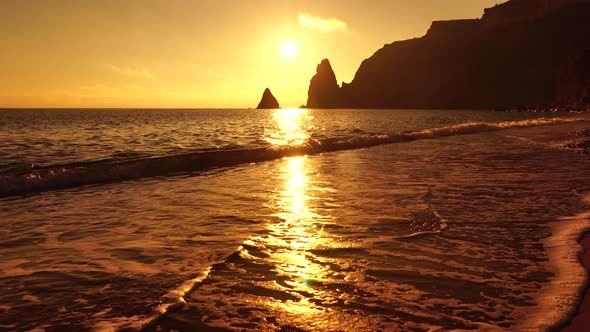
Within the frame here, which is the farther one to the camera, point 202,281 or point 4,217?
point 4,217

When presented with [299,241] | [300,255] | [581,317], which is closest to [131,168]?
[299,241]

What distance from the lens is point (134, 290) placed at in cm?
521

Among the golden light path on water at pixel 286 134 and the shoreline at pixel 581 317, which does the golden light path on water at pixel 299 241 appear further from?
the golden light path on water at pixel 286 134

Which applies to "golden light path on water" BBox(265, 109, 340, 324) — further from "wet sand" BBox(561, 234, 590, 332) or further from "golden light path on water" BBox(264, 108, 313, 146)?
"golden light path on water" BBox(264, 108, 313, 146)

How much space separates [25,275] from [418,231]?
255 inches

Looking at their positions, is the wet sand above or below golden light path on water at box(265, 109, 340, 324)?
above

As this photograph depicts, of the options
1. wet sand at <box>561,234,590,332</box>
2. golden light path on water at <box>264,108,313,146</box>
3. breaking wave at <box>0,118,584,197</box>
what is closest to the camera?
wet sand at <box>561,234,590,332</box>

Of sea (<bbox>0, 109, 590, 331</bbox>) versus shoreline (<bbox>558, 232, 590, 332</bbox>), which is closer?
shoreline (<bbox>558, 232, 590, 332</bbox>)

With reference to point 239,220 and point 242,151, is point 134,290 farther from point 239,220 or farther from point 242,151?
point 242,151

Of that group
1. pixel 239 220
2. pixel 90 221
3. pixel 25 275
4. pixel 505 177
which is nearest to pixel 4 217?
pixel 90 221

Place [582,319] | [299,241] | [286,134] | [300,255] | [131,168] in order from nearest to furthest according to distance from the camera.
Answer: [582,319] → [300,255] → [299,241] → [131,168] → [286,134]

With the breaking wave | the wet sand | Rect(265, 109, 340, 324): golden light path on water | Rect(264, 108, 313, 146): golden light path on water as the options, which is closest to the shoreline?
the wet sand

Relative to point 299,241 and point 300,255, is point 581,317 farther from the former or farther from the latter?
point 299,241

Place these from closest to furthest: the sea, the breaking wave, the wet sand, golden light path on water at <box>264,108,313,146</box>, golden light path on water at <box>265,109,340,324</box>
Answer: the wet sand, the sea, golden light path on water at <box>265,109,340,324</box>, the breaking wave, golden light path on water at <box>264,108,313,146</box>
